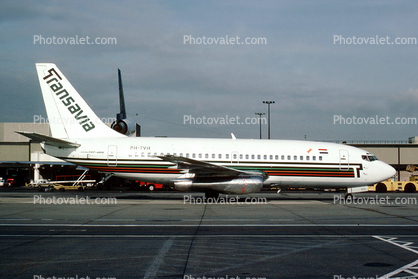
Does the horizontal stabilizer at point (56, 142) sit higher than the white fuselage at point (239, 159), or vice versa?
the horizontal stabilizer at point (56, 142)

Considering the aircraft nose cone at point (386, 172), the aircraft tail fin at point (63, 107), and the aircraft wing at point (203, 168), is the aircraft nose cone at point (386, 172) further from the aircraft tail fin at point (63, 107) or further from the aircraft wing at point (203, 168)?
the aircraft tail fin at point (63, 107)

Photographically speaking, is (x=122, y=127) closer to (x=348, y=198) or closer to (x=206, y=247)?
(x=348, y=198)

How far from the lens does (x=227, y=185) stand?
23188mm

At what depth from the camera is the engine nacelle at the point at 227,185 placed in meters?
22.9

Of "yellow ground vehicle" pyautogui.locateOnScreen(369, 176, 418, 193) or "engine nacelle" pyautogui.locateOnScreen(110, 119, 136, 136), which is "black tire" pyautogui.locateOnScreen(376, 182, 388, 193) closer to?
"yellow ground vehicle" pyautogui.locateOnScreen(369, 176, 418, 193)

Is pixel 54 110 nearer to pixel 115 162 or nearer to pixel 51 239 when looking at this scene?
pixel 115 162

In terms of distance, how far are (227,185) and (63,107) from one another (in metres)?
12.2

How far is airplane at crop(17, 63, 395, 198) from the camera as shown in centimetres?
2491

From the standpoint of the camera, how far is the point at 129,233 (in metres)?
11.7

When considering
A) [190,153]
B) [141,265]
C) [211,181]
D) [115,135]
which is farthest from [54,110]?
[141,265]

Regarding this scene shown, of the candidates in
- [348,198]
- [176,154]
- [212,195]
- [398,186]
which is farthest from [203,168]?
[398,186]

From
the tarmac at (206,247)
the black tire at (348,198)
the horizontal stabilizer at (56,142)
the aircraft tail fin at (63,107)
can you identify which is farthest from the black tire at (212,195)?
the tarmac at (206,247)

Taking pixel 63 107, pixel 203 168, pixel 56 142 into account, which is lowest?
pixel 203 168

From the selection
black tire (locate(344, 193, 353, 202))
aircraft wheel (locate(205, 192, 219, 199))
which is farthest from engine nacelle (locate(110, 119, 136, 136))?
black tire (locate(344, 193, 353, 202))
